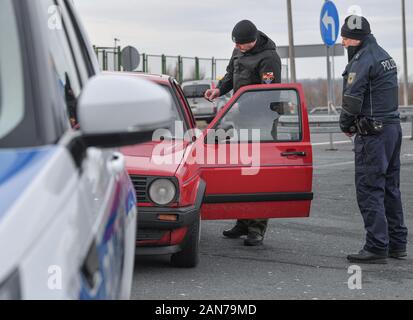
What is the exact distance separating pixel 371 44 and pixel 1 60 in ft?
17.4

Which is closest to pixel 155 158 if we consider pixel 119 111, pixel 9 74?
pixel 9 74

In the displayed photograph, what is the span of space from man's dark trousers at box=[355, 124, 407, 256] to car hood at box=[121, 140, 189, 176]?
1448 millimetres

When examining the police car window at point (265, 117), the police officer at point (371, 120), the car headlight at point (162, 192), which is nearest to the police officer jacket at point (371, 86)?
the police officer at point (371, 120)

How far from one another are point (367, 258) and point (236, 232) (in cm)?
172

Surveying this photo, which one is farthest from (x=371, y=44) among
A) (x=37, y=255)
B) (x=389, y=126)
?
(x=37, y=255)

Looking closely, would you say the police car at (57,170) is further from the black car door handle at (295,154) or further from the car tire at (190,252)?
the black car door handle at (295,154)

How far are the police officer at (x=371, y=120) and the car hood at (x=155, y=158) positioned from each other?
55.5 inches

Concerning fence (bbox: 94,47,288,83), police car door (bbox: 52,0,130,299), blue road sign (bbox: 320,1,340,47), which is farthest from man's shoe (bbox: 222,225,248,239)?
fence (bbox: 94,47,288,83)

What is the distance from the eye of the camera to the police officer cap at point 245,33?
28.3 feet

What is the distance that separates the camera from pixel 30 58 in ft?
7.95

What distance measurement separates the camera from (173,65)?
47312mm

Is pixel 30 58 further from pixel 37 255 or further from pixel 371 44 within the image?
pixel 371 44

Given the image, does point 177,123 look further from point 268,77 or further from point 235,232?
point 235,232

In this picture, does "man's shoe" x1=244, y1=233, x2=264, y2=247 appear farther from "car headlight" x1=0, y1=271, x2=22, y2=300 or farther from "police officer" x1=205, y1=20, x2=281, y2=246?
"car headlight" x1=0, y1=271, x2=22, y2=300
